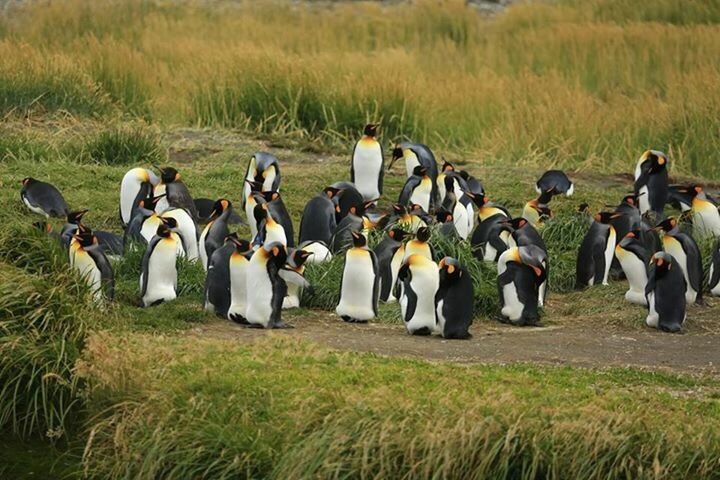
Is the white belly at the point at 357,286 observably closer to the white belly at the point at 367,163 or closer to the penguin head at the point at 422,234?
the penguin head at the point at 422,234

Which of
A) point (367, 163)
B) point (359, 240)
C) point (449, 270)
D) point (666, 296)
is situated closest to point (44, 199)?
point (367, 163)

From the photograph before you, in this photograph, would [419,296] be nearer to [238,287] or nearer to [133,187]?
[238,287]

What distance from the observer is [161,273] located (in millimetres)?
10688

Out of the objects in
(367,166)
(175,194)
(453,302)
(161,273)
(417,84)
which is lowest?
(161,273)

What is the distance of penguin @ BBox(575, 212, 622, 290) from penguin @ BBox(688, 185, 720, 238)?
132cm

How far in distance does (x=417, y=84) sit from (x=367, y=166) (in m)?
4.25

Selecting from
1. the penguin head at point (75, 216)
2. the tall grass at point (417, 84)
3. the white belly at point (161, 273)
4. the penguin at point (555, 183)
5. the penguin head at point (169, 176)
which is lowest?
the white belly at point (161, 273)

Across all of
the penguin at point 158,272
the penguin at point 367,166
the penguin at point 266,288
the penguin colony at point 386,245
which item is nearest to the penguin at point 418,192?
the penguin colony at point 386,245

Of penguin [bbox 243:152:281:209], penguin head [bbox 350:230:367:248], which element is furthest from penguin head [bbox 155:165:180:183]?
penguin head [bbox 350:230:367:248]

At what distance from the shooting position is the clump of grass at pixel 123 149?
1550 centimetres

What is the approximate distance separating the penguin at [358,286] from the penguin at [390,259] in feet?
1.73

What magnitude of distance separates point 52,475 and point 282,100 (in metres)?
9.97

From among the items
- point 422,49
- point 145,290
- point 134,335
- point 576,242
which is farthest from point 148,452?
point 422,49

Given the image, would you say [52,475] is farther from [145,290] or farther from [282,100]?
[282,100]
